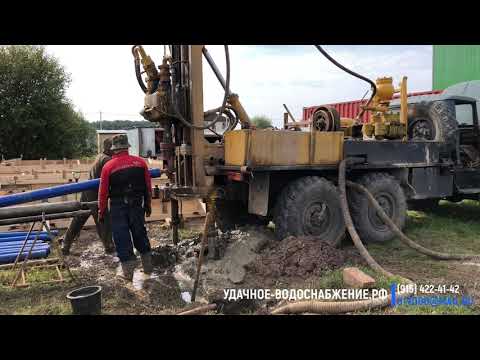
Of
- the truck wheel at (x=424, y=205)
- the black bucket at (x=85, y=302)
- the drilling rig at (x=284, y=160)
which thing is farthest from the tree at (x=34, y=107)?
the black bucket at (x=85, y=302)

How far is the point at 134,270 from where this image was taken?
5.18 meters

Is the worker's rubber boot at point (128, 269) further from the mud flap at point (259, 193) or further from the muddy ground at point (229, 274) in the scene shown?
the mud flap at point (259, 193)

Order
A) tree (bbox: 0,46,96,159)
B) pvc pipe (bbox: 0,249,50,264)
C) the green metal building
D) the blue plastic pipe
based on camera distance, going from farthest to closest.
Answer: tree (bbox: 0,46,96,159) < the green metal building < the blue plastic pipe < pvc pipe (bbox: 0,249,50,264)

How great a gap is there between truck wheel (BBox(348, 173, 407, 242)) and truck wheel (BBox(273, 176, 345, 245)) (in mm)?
370

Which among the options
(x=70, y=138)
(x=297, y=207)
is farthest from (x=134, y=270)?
(x=70, y=138)

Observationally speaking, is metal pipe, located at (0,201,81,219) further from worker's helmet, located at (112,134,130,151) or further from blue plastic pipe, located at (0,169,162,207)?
worker's helmet, located at (112,134,130,151)

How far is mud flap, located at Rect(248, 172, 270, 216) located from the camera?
5.51 metres

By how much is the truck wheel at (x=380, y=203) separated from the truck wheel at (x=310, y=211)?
370 mm

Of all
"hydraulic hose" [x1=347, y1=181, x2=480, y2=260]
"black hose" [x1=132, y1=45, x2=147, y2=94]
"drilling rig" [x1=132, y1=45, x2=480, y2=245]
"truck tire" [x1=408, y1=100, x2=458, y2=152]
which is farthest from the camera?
"truck tire" [x1=408, y1=100, x2=458, y2=152]

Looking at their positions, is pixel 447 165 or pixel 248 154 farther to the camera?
pixel 447 165

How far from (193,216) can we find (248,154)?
3.42 m

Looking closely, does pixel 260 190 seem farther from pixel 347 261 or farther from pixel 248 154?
pixel 347 261

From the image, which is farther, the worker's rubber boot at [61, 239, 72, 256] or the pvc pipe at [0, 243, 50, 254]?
the worker's rubber boot at [61, 239, 72, 256]

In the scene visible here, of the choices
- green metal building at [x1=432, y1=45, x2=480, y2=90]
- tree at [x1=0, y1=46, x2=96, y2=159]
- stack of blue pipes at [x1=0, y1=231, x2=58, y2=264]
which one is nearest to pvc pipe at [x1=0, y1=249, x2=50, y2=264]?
stack of blue pipes at [x1=0, y1=231, x2=58, y2=264]
